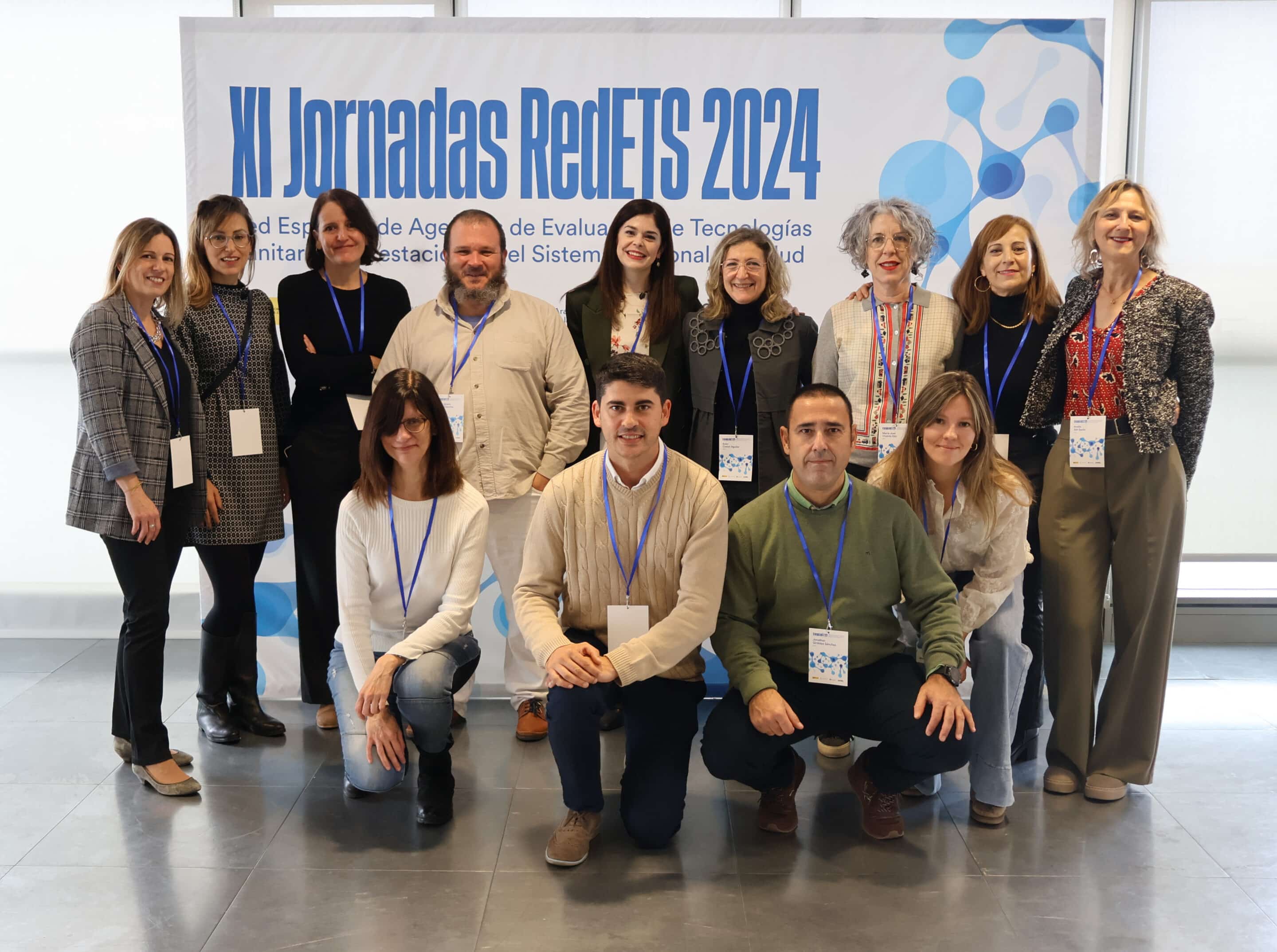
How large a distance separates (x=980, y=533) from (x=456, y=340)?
1.61 metres

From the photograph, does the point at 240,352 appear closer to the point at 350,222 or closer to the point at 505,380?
the point at 350,222

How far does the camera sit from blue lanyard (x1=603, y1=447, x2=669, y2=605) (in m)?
2.57

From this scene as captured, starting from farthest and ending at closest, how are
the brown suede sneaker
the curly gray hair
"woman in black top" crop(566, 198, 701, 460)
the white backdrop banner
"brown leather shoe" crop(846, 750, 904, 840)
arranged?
the white backdrop banner, "woman in black top" crop(566, 198, 701, 460), the curly gray hair, "brown leather shoe" crop(846, 750, 904, 840), the brown suede sneaker

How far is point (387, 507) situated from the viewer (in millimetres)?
2729

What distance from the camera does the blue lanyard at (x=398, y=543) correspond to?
8.95 feet

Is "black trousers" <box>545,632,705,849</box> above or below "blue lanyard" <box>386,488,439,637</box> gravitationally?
below

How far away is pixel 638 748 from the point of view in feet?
8.46

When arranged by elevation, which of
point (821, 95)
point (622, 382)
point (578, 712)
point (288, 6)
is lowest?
point (578, 712)

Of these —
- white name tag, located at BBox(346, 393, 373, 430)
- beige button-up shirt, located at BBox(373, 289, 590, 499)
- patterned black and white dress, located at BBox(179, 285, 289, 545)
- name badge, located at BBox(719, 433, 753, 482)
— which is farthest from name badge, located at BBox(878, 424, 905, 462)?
patterned black and white dress, located at BBox(179, 285, 289, 545)

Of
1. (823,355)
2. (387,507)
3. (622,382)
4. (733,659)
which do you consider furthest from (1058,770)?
(387,507)

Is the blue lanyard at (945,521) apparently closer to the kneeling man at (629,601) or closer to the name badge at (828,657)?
the name badge at (828,657)

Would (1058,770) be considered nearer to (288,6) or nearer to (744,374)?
(744,374)

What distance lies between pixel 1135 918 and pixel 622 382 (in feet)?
5.36

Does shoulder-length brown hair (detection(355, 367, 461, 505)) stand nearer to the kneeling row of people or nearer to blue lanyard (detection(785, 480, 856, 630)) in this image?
the kneeling row of people
